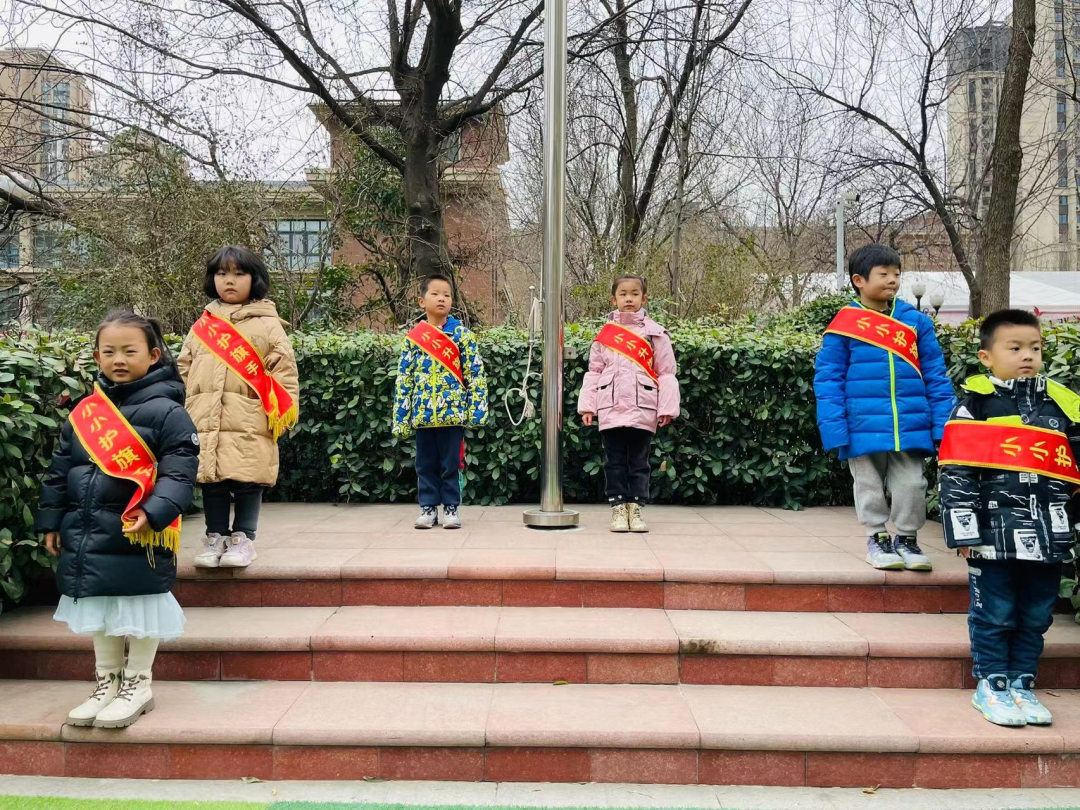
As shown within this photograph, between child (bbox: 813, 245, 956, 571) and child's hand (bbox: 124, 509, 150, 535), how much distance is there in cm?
326

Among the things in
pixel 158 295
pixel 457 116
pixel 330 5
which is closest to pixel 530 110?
pixel 457 116

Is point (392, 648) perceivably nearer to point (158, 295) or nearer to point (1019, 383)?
point (1019, 383)

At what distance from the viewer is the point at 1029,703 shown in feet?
10.1

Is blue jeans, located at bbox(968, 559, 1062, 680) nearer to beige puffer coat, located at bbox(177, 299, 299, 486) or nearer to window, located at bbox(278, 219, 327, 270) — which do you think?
beige puffer coat, located at bbox(177, 299, 299, 486)

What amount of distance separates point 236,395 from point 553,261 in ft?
7.12

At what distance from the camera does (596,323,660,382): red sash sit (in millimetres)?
4980

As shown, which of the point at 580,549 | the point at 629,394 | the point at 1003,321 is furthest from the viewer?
the point at 629,394

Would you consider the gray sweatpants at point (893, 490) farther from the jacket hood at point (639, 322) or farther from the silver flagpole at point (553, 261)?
the silver flagpole at point (553, 261)

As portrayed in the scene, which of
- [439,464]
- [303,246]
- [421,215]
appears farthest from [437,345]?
[303,246]

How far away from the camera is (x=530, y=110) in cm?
1381

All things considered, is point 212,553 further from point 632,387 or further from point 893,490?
point 893,490

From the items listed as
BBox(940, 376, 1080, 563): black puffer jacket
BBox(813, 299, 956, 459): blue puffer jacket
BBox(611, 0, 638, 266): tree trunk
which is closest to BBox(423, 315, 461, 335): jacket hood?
BBox(813, 299, 956, 459): blue puffer jacket

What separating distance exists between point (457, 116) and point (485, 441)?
8.22 meters

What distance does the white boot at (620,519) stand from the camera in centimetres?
504
